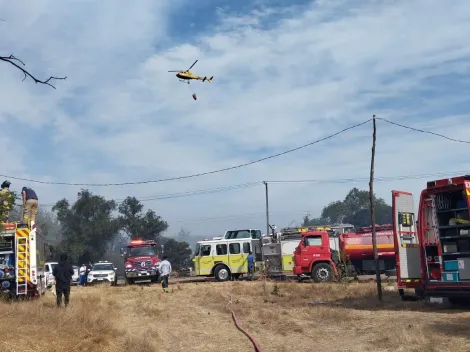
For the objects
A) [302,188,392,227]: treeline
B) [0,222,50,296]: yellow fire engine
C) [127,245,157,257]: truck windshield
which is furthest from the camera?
[302,188,392,227]: treeline

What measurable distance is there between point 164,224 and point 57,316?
5336 centimetres

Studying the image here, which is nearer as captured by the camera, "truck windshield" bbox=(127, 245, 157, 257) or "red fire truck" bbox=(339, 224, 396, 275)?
"red fire truck" bbox=(339, 224, 396, 275)

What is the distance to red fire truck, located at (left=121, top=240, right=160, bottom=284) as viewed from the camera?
31.3 metres

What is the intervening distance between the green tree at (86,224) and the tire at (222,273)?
3590 centimetres

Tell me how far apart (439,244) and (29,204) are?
12.5 metres

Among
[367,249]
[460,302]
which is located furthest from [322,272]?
[460,302]

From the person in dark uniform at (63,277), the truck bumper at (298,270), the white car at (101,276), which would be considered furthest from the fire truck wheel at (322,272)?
the person in dark uniform at (63,277)

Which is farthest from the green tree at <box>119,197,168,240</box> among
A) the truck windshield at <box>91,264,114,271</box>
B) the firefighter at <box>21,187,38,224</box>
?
the firefighter at <box>21,187,38,224</box>

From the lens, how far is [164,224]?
64.8 meters

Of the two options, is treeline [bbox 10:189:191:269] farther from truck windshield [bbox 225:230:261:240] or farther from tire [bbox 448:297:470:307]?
tire [bbox 448:297:470:307]

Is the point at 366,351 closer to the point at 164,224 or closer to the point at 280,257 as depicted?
the point at 280,257

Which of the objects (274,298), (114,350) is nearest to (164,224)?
(274,298)

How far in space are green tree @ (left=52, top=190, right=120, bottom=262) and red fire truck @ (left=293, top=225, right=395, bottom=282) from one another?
41.3 meters

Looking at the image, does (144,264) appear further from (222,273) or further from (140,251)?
(222,273)
